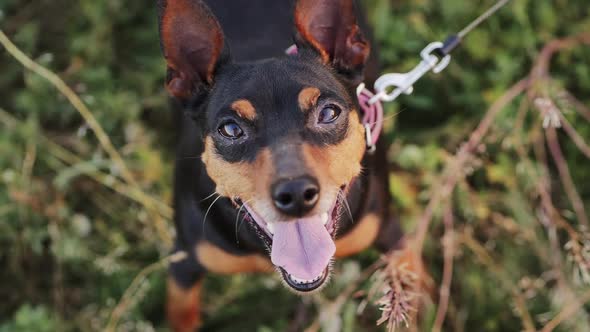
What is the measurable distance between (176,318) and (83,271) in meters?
0.99

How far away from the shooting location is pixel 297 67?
9.55 ft

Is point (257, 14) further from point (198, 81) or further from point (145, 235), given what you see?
point (145, 235)

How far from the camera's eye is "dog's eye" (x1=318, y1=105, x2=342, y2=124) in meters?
2.83

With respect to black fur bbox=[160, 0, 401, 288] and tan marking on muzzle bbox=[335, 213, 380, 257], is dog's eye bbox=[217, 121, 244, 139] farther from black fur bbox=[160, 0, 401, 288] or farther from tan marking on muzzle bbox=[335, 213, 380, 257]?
tan marking on muzzle bbox=[335, 213, 380, 257]

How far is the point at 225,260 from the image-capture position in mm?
3516

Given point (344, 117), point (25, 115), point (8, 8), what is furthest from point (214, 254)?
point (8, 8)

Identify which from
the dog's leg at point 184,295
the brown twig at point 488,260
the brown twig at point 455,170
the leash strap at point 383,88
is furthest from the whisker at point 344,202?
the brown twig at point 488,260

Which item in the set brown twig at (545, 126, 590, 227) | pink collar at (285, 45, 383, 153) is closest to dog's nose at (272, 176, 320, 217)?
pink collar at (285, 45, 383, 153)

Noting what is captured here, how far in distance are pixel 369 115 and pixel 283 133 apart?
0.73 metres

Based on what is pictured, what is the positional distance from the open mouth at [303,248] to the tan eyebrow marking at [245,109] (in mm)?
378

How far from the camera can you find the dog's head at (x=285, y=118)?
262 cm

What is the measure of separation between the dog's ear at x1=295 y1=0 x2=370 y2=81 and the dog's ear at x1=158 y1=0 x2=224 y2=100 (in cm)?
40

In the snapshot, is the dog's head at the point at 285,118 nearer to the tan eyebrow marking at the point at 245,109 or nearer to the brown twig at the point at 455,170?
the tan eyebrow marking at the point at 245,109

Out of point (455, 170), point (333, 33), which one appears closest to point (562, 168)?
point (455, 170)
